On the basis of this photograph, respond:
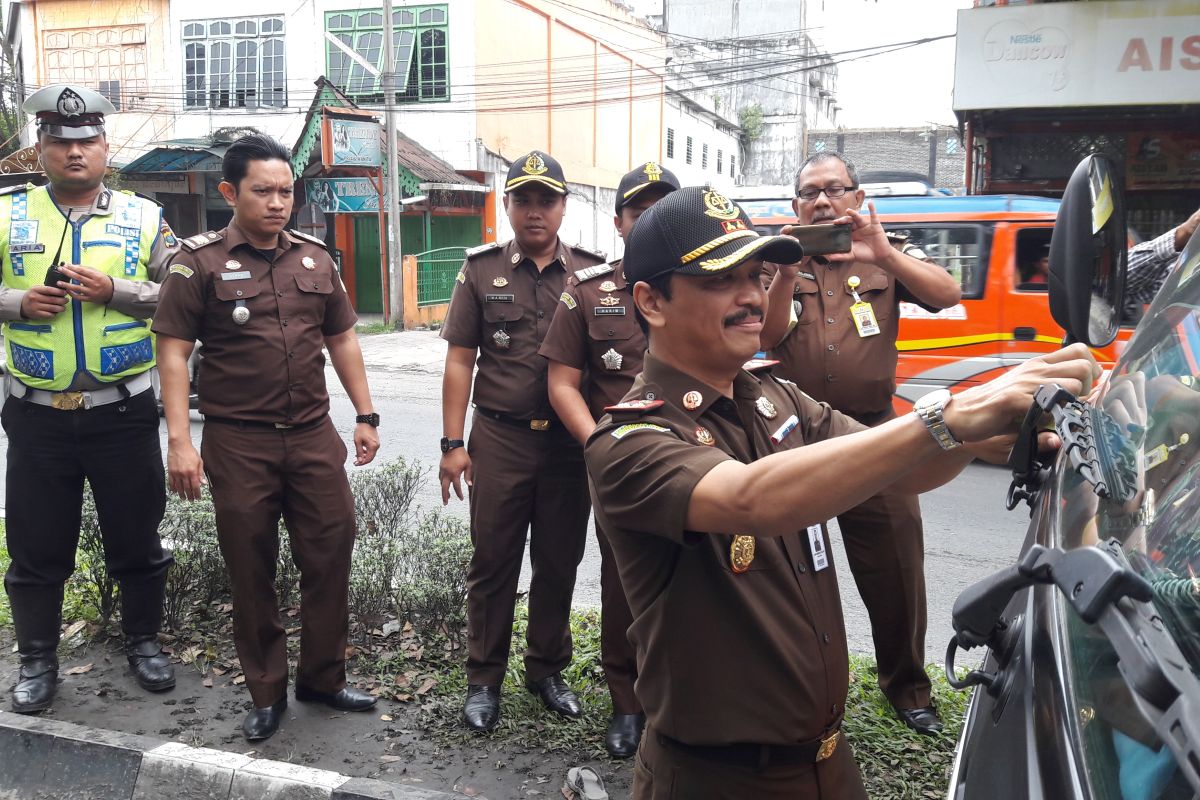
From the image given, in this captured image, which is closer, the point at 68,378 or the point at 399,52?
the point at 68,378

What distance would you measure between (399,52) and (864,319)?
64.0ft

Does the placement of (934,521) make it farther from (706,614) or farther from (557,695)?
(706,614)

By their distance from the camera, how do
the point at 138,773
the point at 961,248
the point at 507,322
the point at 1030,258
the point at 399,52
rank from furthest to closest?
the point at 399,52
the point at 961,248
the point at 1030,258
the point at 507,322
the point at 138,773

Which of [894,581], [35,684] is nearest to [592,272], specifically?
[894,581]

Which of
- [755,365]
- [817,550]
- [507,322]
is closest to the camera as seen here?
[817,550]

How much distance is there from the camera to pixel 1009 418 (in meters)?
1.59

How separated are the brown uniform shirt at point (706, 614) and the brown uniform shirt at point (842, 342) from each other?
5.88ft

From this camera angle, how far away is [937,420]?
1580 millimetres

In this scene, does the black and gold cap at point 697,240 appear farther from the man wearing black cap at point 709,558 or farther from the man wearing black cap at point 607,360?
the man wearing black cap at point 607,360

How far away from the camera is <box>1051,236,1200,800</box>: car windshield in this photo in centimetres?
115

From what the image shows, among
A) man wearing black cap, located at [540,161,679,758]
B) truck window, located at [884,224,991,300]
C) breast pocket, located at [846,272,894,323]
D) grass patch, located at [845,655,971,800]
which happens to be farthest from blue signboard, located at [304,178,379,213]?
grass patch, located at [845,655,971,800]

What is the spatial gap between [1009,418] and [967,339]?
6724mm

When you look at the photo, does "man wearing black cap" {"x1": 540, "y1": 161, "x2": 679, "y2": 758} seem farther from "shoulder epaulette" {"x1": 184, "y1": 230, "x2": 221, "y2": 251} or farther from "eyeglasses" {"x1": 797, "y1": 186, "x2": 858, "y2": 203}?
"shoulder epaulette" {"x1": 184, "y1": 230, "x2": 221, "y2": 251}

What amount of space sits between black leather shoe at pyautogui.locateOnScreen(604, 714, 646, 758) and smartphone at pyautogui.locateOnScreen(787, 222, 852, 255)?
170 centimetres
